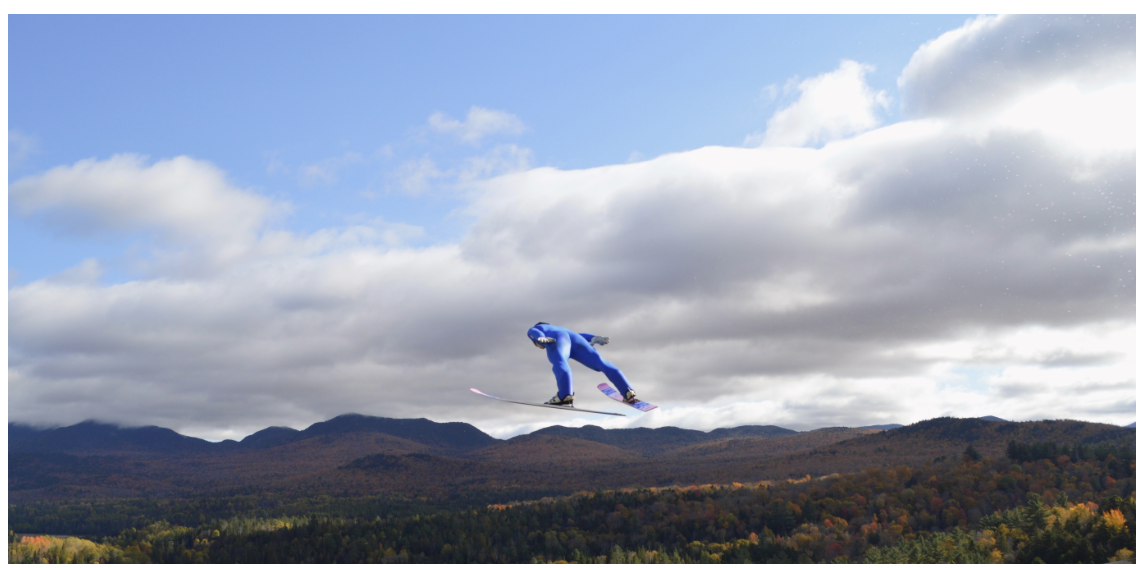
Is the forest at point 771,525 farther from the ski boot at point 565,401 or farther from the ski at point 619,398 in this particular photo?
the ski boot at point 565,401

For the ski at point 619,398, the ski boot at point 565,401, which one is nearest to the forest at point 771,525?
the ski at point 619,398

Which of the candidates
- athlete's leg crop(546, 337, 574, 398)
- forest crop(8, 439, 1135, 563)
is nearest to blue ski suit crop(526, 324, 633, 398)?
athlete's leg crop(546, 337, 574, 398)

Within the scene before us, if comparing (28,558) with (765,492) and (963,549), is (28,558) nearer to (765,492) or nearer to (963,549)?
(765,492)

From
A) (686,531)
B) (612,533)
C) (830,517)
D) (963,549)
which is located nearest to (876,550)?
(963,549)

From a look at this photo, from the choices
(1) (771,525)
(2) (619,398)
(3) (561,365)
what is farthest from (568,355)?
(1) (771,525)

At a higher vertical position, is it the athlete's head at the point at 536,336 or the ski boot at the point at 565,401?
the athlete's head at the point at 536,336

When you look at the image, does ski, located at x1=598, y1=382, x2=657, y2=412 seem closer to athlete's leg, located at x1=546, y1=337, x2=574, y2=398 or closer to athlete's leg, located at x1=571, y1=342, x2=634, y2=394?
athlete's leg, located at x1=571, y1=342, x2=634, y2=394
